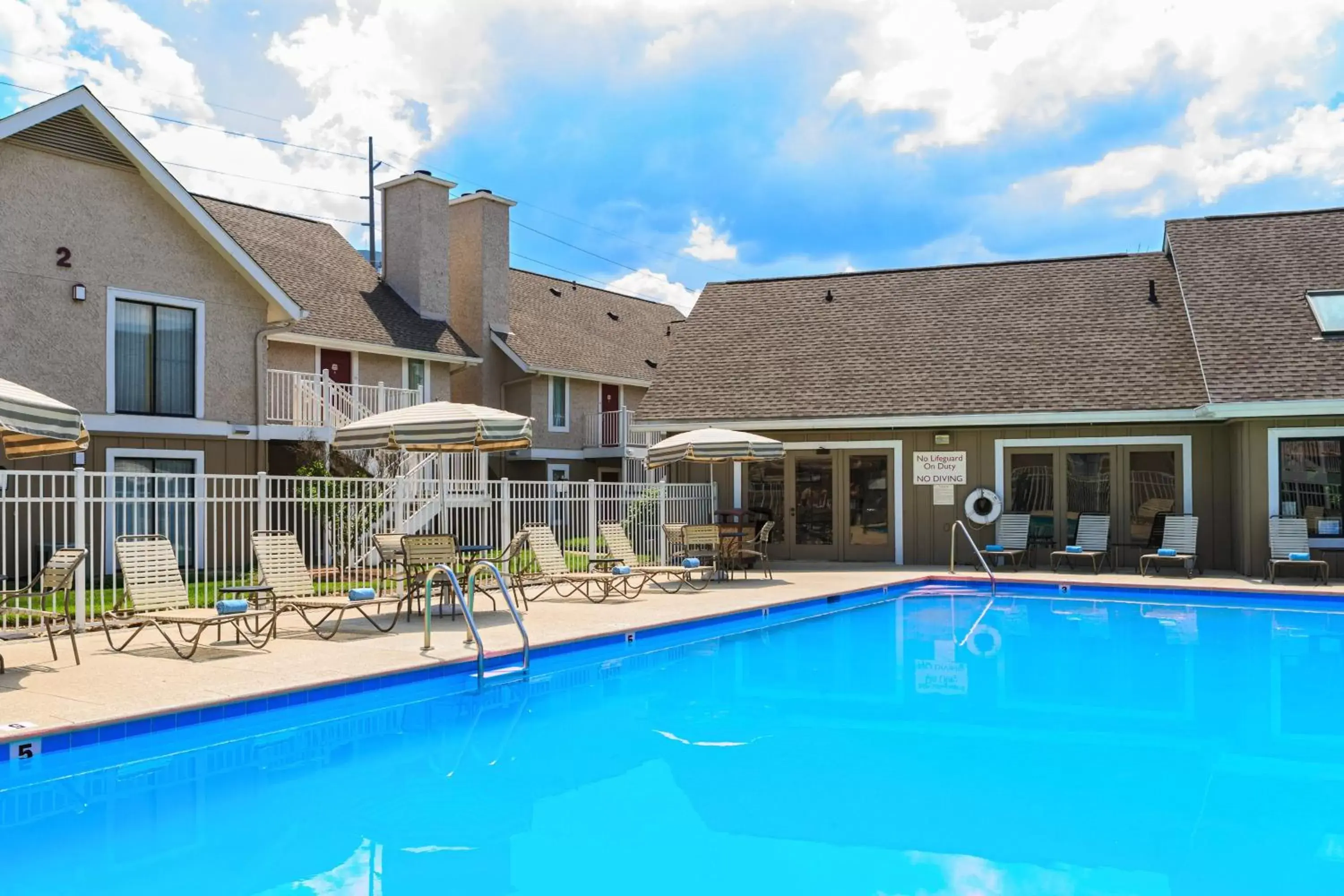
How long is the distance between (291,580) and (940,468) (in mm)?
12041

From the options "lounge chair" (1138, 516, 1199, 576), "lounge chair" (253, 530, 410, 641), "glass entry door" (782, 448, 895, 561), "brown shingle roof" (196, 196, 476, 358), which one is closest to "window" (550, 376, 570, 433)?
→ "brown shingle roof" (196, 196, 476, 358)

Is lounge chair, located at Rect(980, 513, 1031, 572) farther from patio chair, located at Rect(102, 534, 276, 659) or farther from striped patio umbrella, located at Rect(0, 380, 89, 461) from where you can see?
striped patio umbrella, located at Rect(0, 380, 89, 461)

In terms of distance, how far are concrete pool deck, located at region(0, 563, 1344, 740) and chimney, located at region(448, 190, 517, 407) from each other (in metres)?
13.8

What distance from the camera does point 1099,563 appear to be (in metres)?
18.0

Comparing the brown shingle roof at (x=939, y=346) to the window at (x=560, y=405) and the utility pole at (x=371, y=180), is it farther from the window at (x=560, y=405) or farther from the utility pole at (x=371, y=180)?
the utility pole at (x=371, y=180)

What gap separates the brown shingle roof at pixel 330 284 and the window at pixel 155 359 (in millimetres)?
3538

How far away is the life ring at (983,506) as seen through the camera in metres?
18.5

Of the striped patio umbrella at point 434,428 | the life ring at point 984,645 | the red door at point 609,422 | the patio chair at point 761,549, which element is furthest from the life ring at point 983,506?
the red door at point 609,422

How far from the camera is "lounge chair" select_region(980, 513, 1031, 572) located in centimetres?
1841

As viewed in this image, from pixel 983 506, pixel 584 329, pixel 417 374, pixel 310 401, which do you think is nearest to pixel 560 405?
pixel 584 329

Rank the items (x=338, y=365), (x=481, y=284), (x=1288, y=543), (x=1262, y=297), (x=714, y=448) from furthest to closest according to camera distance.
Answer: (x=481, y=284) → (x=338, y=365) → (x=1262, y=297) → (x=714, y=448) → (x=1288, y=543)

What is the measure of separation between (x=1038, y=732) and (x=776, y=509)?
12.4 m

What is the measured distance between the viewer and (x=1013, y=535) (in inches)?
728

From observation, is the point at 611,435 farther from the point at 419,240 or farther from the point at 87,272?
the point at 87,272
